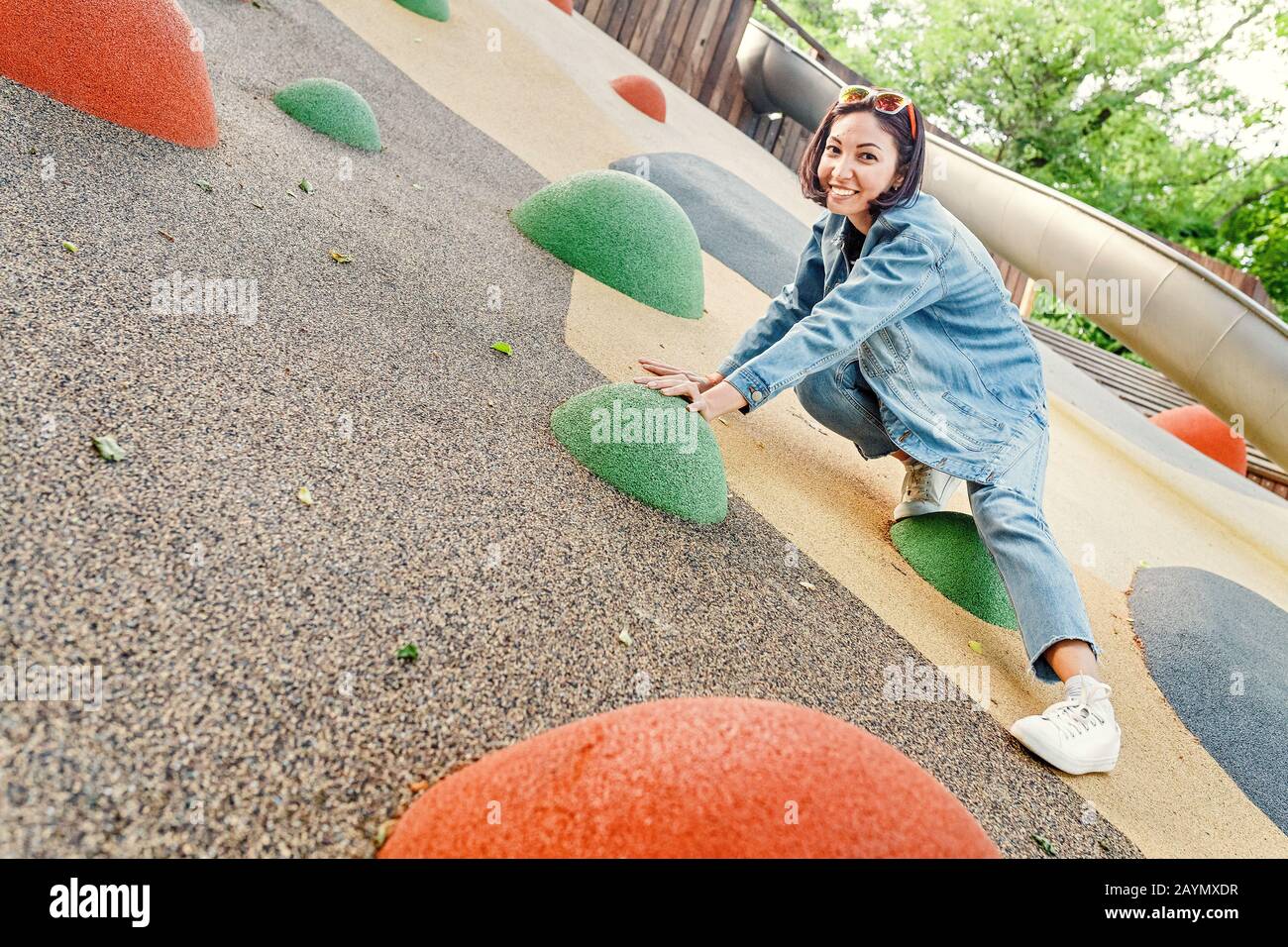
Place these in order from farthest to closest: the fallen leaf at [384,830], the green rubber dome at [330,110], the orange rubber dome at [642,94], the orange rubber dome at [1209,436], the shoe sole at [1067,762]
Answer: the orange rubber dome at [1209,436]
the orange rubber dome at [642,94]
the green rubber dome at [330,110]
the shoe sole at [1067,762]
the fallen leaf at [384,830]

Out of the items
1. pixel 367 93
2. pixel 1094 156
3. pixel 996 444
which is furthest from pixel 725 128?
pixel 1094 156

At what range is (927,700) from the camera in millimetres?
2957

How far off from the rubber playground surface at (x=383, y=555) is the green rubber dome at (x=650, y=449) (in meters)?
0.08

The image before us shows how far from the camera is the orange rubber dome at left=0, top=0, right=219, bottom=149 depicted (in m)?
3.59

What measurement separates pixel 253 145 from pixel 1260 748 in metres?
5.79

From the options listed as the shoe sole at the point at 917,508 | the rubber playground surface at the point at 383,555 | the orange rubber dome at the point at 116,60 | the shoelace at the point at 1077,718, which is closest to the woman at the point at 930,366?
the shoelace at the point at 1077,718

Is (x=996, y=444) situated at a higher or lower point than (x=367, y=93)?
higher

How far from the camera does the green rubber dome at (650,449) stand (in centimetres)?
326

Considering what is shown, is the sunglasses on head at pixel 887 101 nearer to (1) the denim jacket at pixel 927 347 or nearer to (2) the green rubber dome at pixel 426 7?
(1) the denim jacket at pixel 927 347

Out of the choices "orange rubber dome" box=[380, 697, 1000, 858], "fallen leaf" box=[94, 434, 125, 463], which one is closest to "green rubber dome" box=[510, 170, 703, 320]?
"fallen leaf" box=[94, 434, 125, 463]

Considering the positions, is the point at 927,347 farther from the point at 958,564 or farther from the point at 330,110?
the point at 330,110

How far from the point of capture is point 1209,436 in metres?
10.2

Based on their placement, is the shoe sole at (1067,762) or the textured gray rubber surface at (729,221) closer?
the shoe sole at (1067,762)
